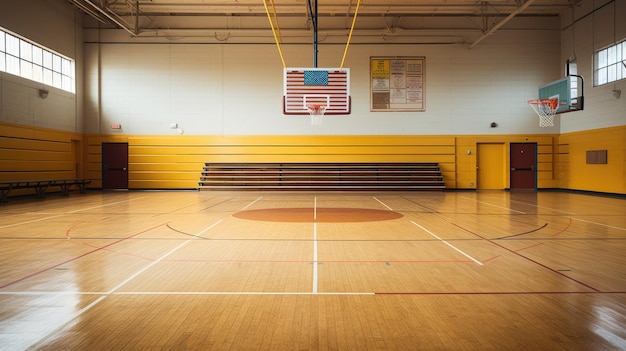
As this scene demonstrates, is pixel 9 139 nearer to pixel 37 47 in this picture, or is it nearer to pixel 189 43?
pixel 37 47

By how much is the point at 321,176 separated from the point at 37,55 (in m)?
10.8

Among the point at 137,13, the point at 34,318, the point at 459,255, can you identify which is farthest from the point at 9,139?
the point at 459,255

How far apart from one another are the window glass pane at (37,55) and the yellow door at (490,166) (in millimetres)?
16567

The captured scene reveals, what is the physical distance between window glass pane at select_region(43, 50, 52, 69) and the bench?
4042 mm

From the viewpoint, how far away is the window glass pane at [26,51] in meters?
13.6

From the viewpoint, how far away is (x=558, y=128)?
17.5 metres

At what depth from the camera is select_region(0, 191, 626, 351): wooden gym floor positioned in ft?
9.16

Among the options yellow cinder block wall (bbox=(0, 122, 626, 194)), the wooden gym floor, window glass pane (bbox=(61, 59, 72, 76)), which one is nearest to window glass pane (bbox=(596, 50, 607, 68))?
yellow cinder block wall (bbox=(0, 122, 626, 194))

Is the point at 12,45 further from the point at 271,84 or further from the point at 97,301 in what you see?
the point at 97,301

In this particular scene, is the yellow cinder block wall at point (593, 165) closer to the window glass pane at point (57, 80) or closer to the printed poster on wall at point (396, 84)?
the printed poster on wall at point (396, 84)

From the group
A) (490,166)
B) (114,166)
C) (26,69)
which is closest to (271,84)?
(114,166)

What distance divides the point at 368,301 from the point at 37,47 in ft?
50.9

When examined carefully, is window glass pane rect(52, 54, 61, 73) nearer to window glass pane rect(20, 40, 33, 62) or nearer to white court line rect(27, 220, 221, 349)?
window glass pane rect(20, 40, 33, 62)

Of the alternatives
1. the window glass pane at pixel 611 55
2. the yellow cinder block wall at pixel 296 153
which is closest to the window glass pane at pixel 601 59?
the window glass pane at pixel 611 55
